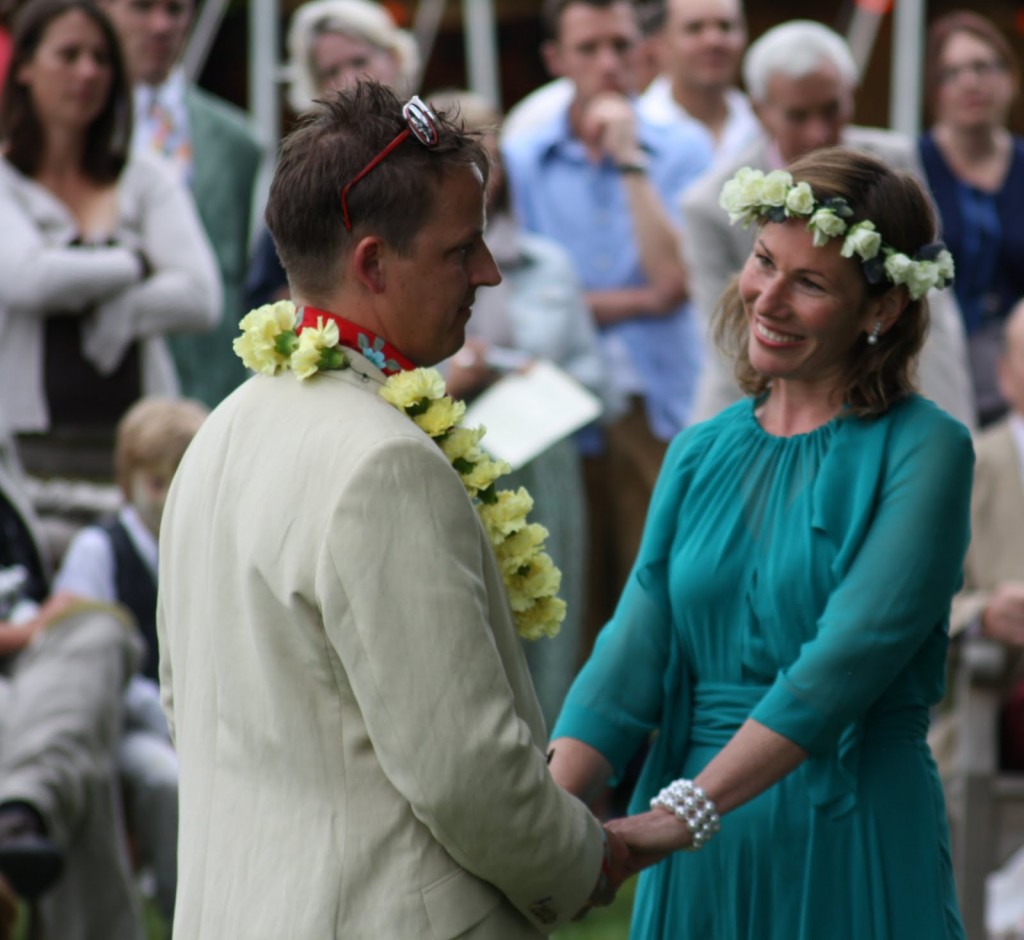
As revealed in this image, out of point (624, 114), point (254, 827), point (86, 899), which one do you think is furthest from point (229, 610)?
point (624, 114)

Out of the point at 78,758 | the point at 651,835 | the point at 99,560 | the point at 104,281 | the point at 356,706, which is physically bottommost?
the point at 78,758

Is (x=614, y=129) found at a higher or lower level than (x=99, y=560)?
higher

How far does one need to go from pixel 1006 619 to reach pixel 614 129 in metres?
2.67

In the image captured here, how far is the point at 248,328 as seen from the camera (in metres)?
2.96

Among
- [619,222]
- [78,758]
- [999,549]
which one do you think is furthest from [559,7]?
[78,758]

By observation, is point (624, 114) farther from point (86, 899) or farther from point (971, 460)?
point (971, 460)

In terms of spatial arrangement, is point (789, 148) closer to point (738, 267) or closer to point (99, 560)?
point (738, 267)

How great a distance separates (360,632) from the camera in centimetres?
266

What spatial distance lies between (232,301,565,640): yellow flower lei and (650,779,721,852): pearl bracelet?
16.2 inches

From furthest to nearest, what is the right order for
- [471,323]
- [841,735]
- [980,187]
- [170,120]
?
1. [170,120]
2. [980,187]
3. [471,323]
4. [841,735]

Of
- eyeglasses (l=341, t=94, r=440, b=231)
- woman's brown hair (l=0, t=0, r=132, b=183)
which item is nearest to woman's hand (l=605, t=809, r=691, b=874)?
eyeglasses (l=341, t=94, r=440, b=231)

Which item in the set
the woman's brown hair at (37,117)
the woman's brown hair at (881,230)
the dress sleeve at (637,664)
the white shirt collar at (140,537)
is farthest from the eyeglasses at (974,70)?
the dress sleeve at (637,664)

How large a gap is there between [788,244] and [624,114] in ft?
13.6

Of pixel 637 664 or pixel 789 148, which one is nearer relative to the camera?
pixel 637 664
